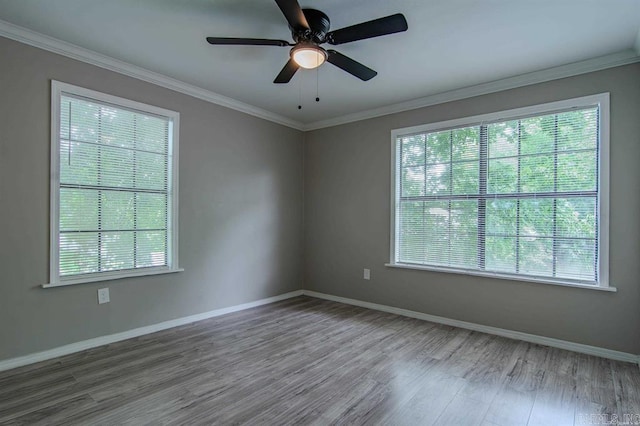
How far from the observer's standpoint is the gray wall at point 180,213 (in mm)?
2572

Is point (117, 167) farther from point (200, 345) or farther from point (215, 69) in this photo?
point (200, 345)

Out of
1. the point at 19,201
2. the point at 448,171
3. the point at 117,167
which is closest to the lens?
the point at 19,201

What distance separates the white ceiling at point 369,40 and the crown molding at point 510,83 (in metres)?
0.07

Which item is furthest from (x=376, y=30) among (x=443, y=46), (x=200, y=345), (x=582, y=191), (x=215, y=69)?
(x=200, y=345)

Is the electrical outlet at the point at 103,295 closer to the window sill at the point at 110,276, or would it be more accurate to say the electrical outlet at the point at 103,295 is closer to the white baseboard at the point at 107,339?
the window sill at the point at 110,276

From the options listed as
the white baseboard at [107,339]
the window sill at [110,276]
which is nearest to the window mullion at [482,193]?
the white baseboard at [107,339]

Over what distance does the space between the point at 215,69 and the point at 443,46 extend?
2101mm

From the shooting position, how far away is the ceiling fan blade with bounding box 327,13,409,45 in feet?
6.41

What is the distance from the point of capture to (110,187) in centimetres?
309

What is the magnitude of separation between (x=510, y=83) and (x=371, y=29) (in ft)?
6.74

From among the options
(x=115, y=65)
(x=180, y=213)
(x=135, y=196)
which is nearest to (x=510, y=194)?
(x=180, y=213)

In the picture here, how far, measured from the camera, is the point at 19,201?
260 centimetres

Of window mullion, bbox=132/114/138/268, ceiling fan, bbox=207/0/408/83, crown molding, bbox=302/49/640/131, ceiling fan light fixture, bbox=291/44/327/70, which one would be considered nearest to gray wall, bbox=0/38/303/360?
window mullion, bbox=132/114/138/268

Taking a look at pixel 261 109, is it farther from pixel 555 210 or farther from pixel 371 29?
pixel 555 210
